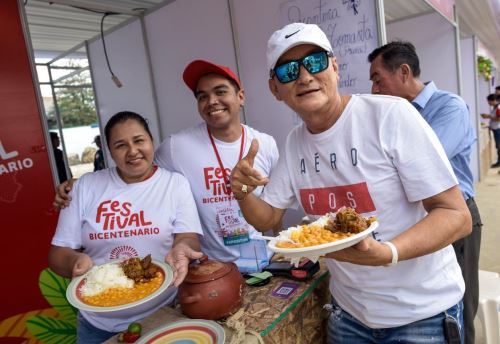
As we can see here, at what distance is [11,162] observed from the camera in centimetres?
296

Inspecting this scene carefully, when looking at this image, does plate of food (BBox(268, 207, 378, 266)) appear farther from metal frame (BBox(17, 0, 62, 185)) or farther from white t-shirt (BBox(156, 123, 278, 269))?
metal frame (BBox(17, 0, 62, 185))

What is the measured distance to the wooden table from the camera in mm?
1564

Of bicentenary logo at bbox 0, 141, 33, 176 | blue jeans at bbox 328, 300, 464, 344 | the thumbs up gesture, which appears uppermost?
bicentenary logo at bbox 0, 141, 33, 176

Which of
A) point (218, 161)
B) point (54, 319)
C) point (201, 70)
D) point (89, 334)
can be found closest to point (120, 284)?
point (89, 334)

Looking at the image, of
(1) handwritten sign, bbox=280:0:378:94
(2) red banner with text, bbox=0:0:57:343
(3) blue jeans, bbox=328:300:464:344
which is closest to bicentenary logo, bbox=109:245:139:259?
(3) blue jeans, bbox=328:300:464:344

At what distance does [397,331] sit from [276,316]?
0.53 metres

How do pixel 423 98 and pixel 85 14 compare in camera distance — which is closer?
pixel 423 98

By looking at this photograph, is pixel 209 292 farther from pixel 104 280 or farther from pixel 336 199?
pixel 336 199

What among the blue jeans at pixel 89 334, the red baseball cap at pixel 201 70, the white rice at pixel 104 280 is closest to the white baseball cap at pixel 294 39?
the red baseball cap at pixel 201 70

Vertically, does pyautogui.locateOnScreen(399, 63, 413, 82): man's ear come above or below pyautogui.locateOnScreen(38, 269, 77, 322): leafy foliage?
above

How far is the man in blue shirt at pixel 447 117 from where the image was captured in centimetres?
220

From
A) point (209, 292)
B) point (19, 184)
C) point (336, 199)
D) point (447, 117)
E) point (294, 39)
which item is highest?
point (294, 39)

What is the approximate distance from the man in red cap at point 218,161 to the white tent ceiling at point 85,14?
207 cm

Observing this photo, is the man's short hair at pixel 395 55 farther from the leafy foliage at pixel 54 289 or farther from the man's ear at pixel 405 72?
the leafy foliage at pixel 54 289
